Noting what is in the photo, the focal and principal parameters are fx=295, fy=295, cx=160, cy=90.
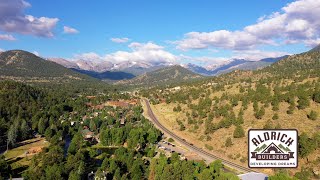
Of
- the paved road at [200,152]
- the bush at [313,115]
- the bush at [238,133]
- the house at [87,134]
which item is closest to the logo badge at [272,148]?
the paved road at [200,152]

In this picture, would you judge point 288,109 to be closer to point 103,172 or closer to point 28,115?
point 103,172

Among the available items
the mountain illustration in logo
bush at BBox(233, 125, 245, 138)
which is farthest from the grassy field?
the mountain illustration in logo

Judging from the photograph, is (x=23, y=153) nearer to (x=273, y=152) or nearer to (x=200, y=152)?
(x=200, y=152)

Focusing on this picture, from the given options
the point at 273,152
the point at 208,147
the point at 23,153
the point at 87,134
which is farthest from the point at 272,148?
the point at 87,134

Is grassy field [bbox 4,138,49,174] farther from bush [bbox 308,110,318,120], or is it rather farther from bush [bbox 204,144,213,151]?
bush [bbox 308,110,318,120]

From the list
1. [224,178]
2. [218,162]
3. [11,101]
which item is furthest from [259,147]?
→ [11,101]

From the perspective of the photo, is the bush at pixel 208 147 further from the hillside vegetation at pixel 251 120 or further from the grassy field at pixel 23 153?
the grassy field at pixel 23 153
